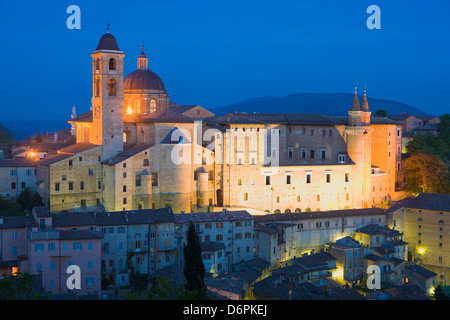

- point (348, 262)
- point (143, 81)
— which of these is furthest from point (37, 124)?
point (348, 262)

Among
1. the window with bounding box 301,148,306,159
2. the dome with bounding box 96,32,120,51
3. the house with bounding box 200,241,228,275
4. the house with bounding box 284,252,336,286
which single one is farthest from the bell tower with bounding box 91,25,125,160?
the window with bounding box 301,148,306,159

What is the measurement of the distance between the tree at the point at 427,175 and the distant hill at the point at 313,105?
341ft

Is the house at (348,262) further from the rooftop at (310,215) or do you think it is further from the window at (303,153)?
the window at (303,153)

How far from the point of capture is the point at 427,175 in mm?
52844

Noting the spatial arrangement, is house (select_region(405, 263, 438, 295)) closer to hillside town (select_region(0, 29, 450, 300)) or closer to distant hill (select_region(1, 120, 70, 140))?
hillside town (select_region(0, 29, 450, 300))

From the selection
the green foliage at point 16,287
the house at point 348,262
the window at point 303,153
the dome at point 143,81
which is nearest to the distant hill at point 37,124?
the dome at point 143,81

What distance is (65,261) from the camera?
3291 cm

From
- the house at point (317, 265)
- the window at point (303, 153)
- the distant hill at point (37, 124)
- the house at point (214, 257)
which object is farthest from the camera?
the distant hill at point (37, 124)

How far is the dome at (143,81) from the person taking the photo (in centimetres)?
5109

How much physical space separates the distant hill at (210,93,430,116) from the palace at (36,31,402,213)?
106 metres

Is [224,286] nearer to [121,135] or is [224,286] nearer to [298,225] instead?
[298,225]

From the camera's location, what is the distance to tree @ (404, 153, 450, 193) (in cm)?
5250
